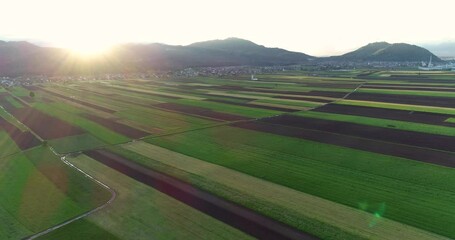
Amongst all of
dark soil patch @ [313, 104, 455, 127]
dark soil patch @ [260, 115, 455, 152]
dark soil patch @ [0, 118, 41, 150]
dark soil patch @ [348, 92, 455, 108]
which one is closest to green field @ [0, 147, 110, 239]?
dark soil patch @ [0, 118, 41, 150]

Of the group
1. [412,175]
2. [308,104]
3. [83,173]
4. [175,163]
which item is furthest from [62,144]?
[308,104]

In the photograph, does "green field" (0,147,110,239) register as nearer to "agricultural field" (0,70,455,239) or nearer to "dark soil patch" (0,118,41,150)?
"agricultural field" (0,70,455,239)

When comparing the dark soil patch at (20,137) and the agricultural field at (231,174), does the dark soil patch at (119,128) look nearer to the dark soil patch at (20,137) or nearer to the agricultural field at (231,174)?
the agricultural field at (231,174)

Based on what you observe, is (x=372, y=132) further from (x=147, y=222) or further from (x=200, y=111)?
(x=147, y=222)

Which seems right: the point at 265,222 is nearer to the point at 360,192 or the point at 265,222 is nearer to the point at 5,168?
the point at 360,192

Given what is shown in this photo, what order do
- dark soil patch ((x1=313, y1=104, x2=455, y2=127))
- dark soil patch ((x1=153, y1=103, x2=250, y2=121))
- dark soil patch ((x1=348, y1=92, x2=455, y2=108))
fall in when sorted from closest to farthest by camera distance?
dark soil patch ((x1=313, y1=104, x2=455, y2=127)) → dark soil patch ((x1=153, y1=103, x2=250, y2=121)) → dark soil patch ((x1=348, y1=92, x2=455, y2=108))

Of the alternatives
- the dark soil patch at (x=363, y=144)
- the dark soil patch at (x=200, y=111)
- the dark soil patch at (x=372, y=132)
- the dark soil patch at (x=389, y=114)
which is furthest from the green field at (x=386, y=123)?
the dark soil patch at (x=200, y=111)
